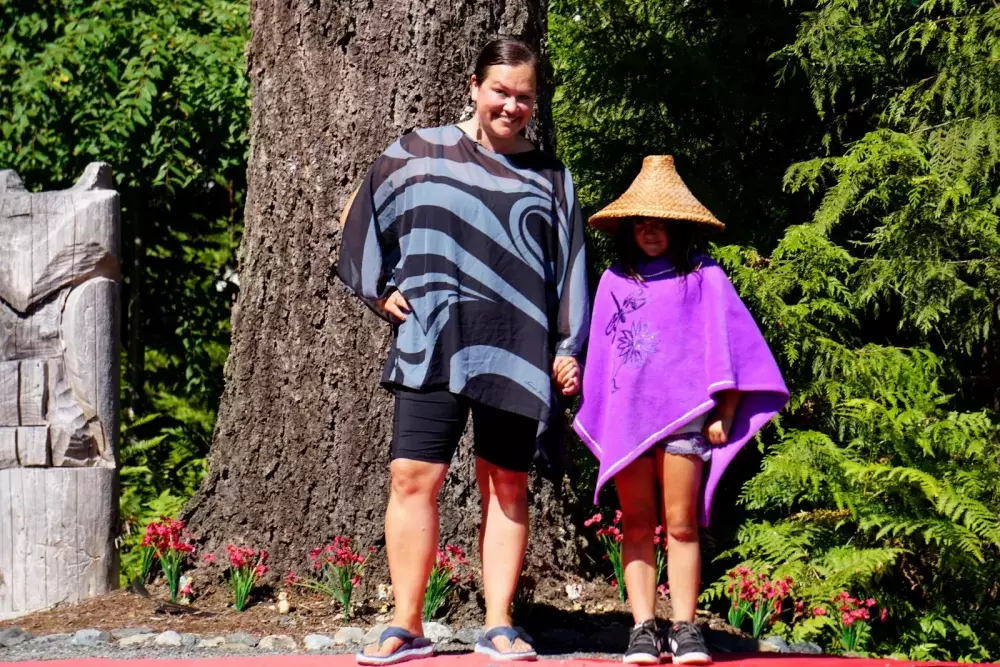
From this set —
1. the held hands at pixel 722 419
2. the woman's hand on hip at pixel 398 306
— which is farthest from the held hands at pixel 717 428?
the woman's hand on hip at pixel 398 306

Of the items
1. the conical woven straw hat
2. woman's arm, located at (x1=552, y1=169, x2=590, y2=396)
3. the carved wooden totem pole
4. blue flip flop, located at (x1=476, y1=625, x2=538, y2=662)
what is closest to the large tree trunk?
the carved wooden totem pole

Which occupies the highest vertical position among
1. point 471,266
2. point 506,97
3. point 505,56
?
point 505,56

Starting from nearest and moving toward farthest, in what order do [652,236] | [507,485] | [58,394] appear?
[507,485] < [652,236] < [58,394]

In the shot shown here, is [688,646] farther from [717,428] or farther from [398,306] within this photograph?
[398,306]

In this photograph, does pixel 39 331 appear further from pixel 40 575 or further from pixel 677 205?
pixel 677 205

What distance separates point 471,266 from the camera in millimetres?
4309

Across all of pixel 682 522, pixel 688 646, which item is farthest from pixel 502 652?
pixel 682 522

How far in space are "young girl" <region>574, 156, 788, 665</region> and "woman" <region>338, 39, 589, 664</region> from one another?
287 mm

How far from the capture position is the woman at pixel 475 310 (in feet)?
14.0

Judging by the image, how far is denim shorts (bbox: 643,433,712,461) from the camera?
4516mm

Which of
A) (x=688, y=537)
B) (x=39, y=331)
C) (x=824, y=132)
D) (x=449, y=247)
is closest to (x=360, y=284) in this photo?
(x=449, y=247)

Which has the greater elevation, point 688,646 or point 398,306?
point 398,306

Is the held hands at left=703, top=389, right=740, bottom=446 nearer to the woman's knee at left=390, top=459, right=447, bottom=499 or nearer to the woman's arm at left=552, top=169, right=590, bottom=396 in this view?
the woman's arm at left=552, top=169, right=590, bottom=396

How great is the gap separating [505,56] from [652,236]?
90cm
